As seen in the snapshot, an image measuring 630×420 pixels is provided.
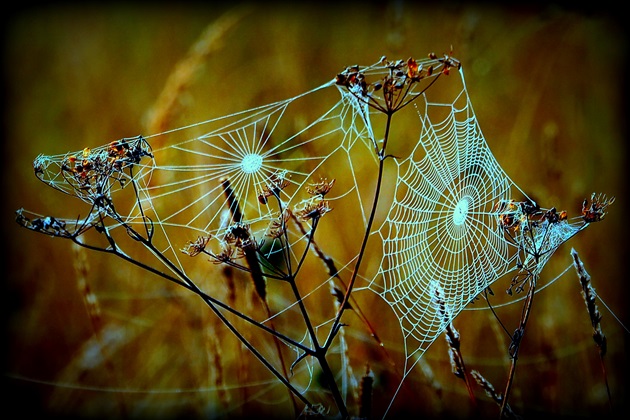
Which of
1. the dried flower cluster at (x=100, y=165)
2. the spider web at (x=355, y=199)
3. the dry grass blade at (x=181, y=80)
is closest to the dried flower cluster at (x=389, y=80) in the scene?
the spider web at (x=355, y=199)

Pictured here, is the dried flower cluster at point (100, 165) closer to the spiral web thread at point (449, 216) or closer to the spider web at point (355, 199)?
the spider web at point (355, 199)

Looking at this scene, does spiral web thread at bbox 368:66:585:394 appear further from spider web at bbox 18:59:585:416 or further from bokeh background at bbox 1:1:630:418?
bokeh background at bbox 1:1:630:418

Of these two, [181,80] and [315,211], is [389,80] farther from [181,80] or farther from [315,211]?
[181,80]

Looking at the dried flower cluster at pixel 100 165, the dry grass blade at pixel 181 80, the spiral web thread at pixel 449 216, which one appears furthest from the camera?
the dry grass blade at pixel 181 80

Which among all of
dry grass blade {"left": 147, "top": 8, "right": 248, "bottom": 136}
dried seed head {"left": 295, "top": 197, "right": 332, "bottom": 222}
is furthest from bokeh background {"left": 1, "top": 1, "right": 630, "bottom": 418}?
dried seed head {"left": 295, "top": 197, "right": 332, "bottom": 222}

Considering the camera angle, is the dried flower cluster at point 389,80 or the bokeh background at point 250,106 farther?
the bokeh background at point 250,106

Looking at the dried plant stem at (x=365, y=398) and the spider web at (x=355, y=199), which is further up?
the spider web at (x=355, y=199)

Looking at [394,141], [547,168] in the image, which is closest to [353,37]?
[394,141]
